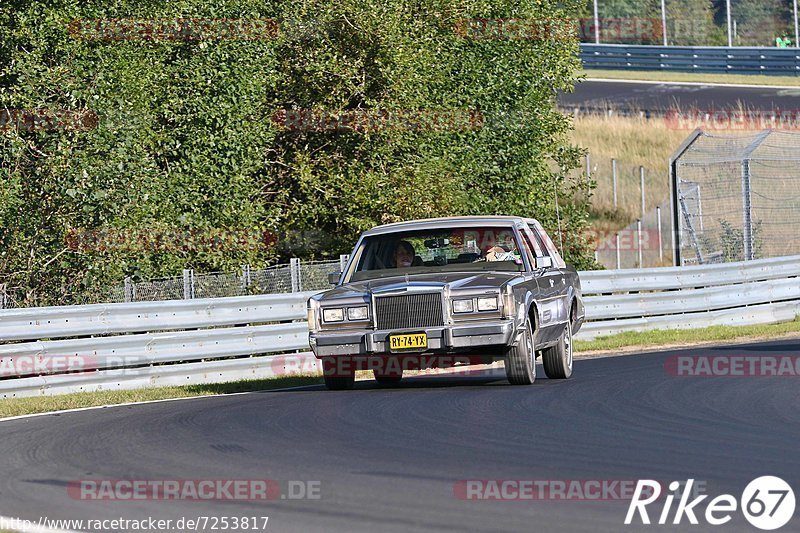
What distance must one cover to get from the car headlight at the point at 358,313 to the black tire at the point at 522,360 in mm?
1413

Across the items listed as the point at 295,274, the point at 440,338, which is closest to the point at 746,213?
the point at 295,274

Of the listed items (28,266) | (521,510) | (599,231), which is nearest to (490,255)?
(521,510)

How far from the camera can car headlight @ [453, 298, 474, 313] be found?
1295 centimetres

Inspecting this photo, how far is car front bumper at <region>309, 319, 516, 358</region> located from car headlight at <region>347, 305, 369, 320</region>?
0.46ft

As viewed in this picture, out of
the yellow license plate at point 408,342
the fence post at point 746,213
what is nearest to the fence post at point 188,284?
the yellow license plate at point 408,342

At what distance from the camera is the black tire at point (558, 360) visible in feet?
47.8

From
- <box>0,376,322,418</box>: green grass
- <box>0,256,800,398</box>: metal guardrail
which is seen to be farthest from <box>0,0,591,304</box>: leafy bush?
<box>0,376,322,418</box>: green grass

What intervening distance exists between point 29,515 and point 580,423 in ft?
14.7

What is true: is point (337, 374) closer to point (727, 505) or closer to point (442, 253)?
point (442, 253)

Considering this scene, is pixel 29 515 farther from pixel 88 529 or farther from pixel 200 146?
pixel 200 146

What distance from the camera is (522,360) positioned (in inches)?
518

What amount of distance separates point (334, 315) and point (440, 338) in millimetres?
1089

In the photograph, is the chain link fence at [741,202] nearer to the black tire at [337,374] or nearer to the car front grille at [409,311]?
the black tire at [337,374]

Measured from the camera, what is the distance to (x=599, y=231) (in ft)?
127
